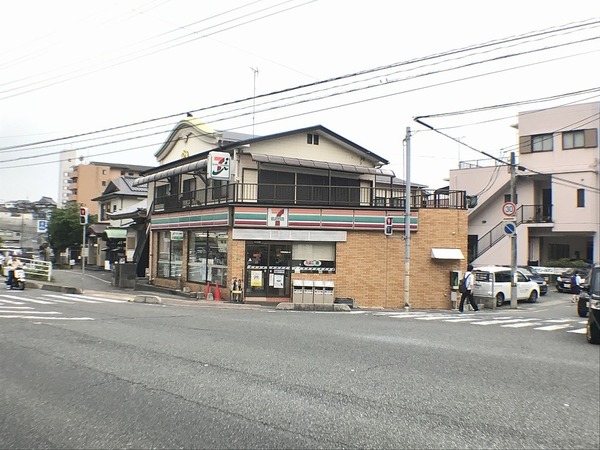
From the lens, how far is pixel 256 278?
21953 mm

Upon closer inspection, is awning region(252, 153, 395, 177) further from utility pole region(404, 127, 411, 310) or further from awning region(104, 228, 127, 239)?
awning region(104, 228, 127, 239)

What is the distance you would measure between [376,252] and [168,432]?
60.5ft

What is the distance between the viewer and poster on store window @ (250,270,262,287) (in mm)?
21891

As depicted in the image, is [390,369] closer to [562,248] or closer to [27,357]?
[27,357]

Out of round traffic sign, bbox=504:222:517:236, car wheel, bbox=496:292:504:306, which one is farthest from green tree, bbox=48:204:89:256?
round traffic sign, bbox=504:222:517:236

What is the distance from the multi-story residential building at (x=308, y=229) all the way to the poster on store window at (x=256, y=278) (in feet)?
0.15

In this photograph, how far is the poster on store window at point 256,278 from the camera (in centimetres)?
2189

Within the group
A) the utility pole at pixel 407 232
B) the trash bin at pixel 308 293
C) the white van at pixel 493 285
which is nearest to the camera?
the trash bin at pixel 308 293

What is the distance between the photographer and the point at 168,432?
4.71 metres

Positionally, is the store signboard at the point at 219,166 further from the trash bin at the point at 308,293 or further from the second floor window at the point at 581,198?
the second floor window at the point at 581,198

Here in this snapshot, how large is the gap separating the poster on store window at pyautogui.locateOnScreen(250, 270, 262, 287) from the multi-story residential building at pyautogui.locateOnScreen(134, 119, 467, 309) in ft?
0.15

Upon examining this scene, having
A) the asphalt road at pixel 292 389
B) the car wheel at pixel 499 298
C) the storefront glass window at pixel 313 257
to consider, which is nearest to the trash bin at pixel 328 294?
the storefront glass window at pixel 313 257

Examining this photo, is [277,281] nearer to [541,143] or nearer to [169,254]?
[169,254]

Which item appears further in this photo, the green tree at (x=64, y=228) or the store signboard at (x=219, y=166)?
the green tree at (x=64, y=228)
